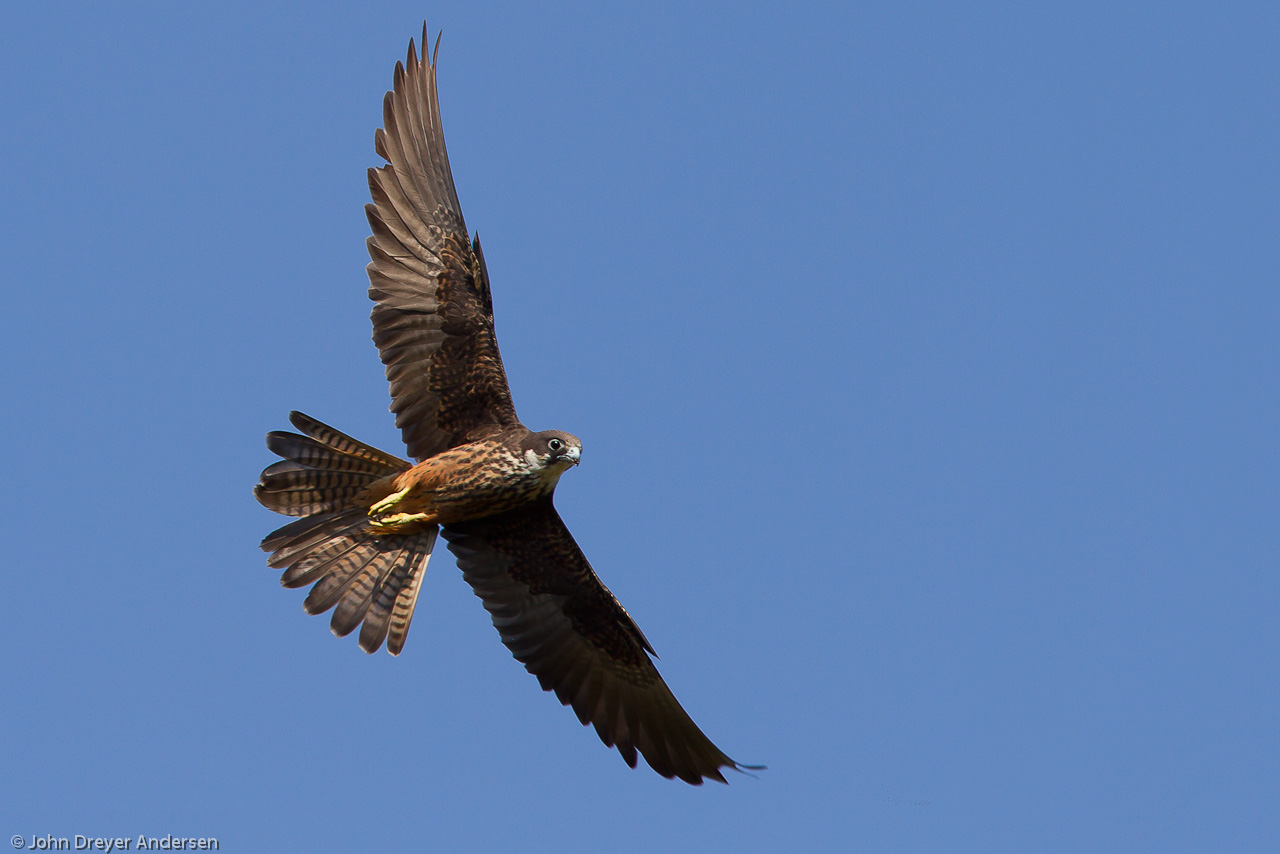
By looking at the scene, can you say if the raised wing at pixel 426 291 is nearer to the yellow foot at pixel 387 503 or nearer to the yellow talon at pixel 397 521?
the yellow foot at pixel 387 503

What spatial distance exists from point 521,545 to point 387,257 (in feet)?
9.21

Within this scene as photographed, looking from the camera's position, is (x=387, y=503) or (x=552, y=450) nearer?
(x=552, y=450)

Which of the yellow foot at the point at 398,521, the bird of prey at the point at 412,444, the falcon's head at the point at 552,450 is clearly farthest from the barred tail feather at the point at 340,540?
the falcon's head at the point at 552,450

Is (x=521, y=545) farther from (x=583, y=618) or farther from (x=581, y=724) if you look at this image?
(x=581, y=724)

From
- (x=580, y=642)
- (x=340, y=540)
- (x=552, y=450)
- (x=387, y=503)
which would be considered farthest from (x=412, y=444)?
(x=580, y=642)

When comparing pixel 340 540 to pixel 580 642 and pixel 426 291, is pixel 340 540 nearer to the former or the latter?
pixel 426 291

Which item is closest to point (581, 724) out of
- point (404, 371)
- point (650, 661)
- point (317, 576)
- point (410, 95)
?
point (650, 661)

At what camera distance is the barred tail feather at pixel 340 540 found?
11211 millimetres

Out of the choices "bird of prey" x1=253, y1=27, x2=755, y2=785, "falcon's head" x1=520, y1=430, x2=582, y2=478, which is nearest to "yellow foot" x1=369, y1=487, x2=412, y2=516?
"bird of prey" x1=253, y1=27, x2=755, y2=785

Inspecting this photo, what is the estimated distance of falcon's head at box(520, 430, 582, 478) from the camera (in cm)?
1064

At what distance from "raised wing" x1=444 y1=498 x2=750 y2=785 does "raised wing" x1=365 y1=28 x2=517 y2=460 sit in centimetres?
109

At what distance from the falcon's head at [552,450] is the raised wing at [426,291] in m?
0.63

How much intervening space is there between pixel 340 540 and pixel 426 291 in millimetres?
2294

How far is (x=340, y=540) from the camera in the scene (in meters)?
11.5
